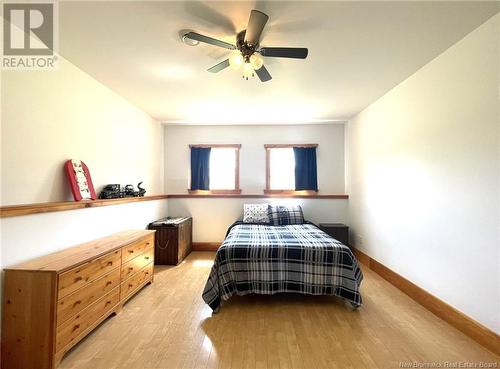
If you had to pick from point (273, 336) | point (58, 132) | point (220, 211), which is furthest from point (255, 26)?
point (220, 211)

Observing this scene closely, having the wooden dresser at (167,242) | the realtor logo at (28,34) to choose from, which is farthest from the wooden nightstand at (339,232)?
the realtor logo at (28,34)

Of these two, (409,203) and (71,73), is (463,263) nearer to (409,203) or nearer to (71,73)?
(409,203)

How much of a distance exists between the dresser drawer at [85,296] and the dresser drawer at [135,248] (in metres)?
0.17

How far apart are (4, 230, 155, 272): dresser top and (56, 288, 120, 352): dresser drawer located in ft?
1.26

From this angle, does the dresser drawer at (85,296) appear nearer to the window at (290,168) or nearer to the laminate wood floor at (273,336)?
the laminate wood floor at (273,336)

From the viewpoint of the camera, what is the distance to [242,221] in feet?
12.9

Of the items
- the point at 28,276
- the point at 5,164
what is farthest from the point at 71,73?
the point at 28,276

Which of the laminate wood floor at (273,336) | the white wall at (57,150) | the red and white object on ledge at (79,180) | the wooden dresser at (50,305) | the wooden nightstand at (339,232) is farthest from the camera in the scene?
the wooden nightstand at (339,232)

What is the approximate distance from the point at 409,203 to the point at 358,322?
1.40 m

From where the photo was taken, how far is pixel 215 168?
445 centimetres

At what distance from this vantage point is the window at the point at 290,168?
430 centimetres

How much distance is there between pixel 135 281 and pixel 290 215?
246cm

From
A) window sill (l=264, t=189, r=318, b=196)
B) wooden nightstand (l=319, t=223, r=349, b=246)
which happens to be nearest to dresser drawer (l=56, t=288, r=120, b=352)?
window sill (l=264, t=189, r=318, b=196)

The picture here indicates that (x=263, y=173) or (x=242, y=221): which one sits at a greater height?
(x=263, y=173)
